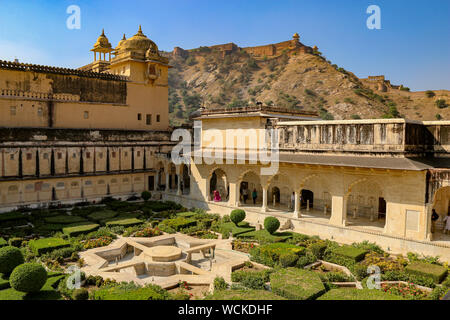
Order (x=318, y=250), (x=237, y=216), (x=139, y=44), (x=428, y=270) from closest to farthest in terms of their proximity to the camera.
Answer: (x=428, y=270) < (x=318, y=250) < (x=237, y=216) < (x=139, y=44)

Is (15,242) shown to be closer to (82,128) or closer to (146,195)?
(146,195)

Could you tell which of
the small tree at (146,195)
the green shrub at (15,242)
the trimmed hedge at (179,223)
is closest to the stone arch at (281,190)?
the trimmed hedge at (179,223)

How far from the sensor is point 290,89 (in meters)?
82.4

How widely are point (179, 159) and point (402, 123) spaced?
60.7 ft

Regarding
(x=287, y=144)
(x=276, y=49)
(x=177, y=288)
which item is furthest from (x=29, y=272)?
(x=276, y=49)

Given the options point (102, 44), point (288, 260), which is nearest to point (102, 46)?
point (102, 44)

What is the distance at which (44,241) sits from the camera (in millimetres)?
18625

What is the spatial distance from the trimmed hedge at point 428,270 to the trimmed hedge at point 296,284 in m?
4.28

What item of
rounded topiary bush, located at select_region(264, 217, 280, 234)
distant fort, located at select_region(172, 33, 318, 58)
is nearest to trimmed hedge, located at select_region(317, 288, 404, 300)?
rounded topiary bush, located at select_region(264, 217, 280, 234)

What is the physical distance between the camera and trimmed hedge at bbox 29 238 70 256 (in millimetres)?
17373

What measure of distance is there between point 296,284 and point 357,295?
2.19 m

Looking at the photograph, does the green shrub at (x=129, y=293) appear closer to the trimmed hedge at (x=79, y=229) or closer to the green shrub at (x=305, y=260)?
the green shrub at (x=305, y=260)

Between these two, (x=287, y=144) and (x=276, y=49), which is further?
(x=276, y=49)
